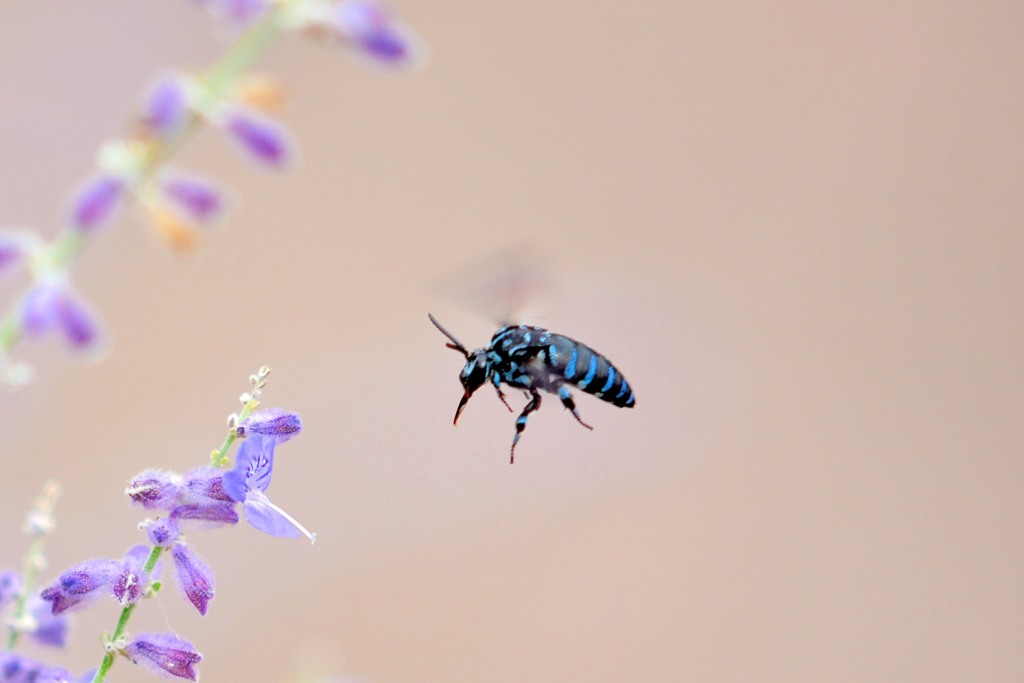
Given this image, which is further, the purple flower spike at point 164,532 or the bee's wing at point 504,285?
the bee's wing at point 504,285

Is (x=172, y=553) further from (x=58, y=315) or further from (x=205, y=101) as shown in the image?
(x=205, y=101)

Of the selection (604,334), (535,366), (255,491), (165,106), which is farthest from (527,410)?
(604,334)

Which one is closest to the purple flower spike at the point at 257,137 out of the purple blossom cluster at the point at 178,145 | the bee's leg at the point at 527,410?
the purple blossom cluster at the point at 178,145

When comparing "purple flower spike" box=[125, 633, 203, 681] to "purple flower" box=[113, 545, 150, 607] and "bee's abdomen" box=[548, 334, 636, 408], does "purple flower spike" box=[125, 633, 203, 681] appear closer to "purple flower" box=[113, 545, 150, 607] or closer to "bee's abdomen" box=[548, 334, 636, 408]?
"purple flower" box=[113, 545, 150, 607]

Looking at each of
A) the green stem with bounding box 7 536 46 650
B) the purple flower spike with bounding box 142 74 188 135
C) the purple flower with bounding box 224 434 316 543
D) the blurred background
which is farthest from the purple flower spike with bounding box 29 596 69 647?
the blurred background

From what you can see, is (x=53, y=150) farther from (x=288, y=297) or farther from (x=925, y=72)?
(x=925, y=72)

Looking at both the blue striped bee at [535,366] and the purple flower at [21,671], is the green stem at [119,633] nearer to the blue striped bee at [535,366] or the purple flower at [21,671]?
the purple flower at [21,671]
